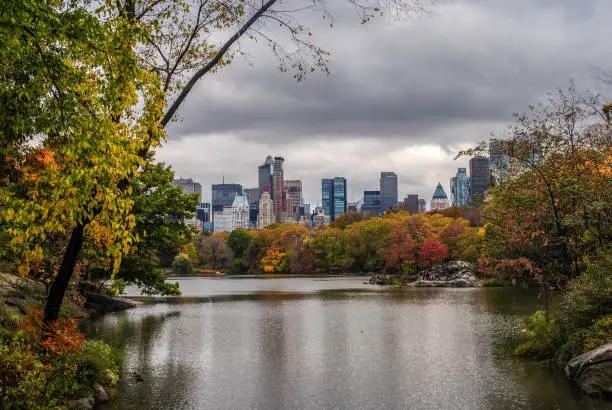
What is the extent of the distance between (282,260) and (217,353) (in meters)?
95.6

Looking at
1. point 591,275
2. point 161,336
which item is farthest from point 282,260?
point 591,275

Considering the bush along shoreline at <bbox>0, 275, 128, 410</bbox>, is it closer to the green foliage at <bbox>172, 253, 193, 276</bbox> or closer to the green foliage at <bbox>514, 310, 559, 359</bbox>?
the green foliage at <bbox>514, 310, 559, 359</bbox>

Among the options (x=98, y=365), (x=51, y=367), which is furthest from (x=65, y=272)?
(x=98, y=365)

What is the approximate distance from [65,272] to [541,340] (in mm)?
15578

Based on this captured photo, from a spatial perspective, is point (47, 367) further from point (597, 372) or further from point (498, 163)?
point (498, 163)

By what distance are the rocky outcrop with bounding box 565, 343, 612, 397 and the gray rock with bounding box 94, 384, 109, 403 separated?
41.1 ft

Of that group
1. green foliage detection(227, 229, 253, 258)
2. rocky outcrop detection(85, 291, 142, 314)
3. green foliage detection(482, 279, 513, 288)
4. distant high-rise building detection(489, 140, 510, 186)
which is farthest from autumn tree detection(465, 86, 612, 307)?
green foliage detection(227, 229, 253, 258)

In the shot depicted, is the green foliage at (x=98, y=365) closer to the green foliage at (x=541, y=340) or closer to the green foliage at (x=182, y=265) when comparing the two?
the green foliage at (x=541, y=340)

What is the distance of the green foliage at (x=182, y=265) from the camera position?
108188 millimetres

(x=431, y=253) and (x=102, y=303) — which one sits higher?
(x=431, y=253)

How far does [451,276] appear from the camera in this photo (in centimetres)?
6819

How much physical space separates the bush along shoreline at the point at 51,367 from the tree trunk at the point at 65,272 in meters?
0.25

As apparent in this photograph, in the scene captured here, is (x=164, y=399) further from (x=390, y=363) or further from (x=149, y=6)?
(x=149, y=6)

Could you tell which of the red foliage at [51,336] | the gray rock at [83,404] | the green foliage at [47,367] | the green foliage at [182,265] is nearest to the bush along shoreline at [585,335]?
the gray rock at [83,404]
